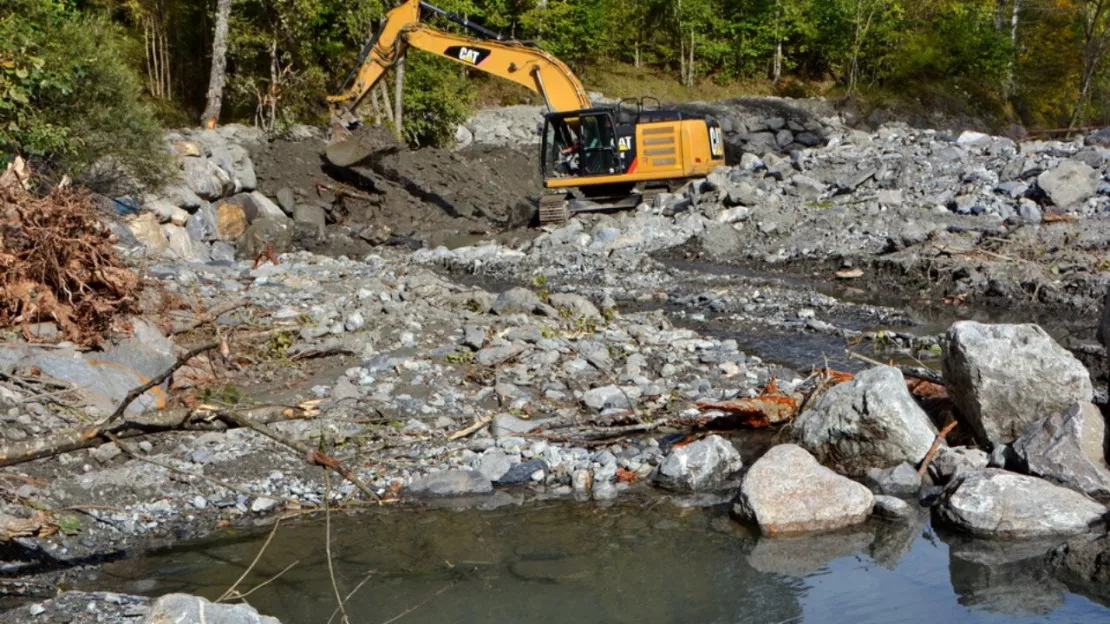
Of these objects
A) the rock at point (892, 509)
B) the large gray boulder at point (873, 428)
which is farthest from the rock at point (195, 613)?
the large gray boulder at point (873, 428)

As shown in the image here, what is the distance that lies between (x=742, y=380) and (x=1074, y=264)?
611 cm

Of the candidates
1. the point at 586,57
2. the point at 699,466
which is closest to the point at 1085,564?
the point at 699,466

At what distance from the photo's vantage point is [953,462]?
700cm

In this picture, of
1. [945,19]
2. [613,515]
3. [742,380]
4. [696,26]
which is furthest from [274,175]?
[945,19]

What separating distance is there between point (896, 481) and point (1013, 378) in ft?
3.28

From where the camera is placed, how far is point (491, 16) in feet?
99.6

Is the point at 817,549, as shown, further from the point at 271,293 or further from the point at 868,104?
the point at 868,104

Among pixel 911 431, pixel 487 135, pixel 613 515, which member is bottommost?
pixel 613 515

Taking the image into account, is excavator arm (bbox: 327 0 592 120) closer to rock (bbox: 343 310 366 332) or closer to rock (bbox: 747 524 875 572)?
rock (bbox: 343 310 366 332)

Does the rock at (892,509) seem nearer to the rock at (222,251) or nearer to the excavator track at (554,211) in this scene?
the rock at (222,251)

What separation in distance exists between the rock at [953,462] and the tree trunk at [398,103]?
17.7 m

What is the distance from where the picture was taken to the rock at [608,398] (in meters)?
8.60

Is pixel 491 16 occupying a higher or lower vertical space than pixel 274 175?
higher

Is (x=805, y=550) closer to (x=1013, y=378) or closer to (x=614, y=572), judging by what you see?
(x=614, y=572)
